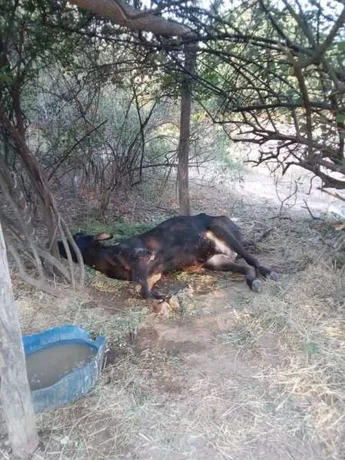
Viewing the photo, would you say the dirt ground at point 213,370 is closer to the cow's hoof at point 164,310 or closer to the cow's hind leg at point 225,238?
the cow's hoof at point 164,310

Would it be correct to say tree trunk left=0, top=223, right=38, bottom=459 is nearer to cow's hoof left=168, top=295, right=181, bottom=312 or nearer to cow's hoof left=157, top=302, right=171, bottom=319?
cow's hoof left=157, top=302, right=171, bottom=319

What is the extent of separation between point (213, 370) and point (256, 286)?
1.34 meters

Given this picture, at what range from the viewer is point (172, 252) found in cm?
462

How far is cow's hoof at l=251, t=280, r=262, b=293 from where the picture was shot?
156 inches

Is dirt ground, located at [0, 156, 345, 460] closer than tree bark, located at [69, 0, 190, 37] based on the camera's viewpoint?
Yes

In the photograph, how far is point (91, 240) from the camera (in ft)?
15.2

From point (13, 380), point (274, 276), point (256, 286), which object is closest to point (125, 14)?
point (13, 380)

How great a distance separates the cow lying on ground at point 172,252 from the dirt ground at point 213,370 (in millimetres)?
154

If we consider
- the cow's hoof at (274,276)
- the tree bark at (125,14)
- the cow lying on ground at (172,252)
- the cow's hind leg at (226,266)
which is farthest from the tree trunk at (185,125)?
the cow's hoof at (274,276)

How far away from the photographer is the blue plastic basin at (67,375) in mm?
2328

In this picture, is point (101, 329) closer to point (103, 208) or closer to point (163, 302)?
point (163, 302)

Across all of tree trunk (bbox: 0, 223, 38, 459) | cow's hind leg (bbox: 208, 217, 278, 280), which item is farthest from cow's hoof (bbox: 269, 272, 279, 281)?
tree trunk (bbox: 0, 223, 38, 459)

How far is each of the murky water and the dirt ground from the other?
0.19m

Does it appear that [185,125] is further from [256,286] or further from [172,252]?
[256,286]
